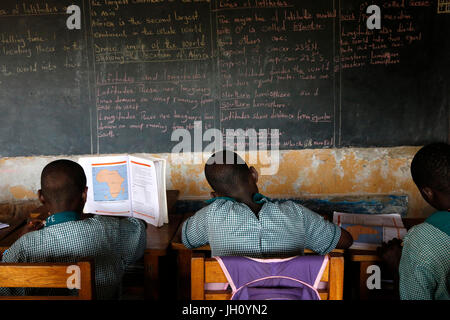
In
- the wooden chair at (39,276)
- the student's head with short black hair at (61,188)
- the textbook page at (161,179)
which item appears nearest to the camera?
the wooden chair at (39,276)

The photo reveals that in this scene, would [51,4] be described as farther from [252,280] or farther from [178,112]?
[252,280]

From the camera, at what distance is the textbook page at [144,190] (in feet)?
7.06

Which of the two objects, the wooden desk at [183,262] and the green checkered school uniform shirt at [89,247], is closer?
the green checkered school uniform shirt at [89,247]

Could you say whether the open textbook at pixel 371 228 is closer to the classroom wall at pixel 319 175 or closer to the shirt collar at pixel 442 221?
the shirt collar at pixel 442 221

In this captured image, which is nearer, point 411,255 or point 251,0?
point 411,255

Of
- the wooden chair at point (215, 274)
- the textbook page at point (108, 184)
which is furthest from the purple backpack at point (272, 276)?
the textbook page at point (108, 184)

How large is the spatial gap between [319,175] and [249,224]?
81.2 inches

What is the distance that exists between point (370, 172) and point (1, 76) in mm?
3300

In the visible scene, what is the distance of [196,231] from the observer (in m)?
1.79

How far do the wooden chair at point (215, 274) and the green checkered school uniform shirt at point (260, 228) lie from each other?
1.07 feet

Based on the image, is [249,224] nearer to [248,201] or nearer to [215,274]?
[248,201]

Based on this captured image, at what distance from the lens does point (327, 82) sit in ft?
11.0

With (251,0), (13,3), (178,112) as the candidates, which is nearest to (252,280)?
(178,112)

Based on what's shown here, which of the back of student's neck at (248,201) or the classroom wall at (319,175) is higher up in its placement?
the back of student's neck at (248,201)
